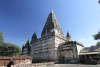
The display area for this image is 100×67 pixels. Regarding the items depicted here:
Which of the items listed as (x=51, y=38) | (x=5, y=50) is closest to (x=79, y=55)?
(x=51, y=38)

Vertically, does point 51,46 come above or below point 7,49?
above

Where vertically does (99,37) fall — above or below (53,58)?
above

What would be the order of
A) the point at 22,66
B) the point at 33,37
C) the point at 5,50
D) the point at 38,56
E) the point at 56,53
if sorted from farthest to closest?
the point at 33,37 < the point at 38,56 < the point at 5,50 < the point at 56,53 < the point at 22,66

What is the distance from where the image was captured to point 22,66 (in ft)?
26.9

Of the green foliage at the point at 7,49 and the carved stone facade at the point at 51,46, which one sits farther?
the green foliage at the point at 7,49

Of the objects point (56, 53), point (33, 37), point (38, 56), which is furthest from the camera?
point (33, 37)

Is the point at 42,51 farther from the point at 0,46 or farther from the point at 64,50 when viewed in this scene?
the point at 0,46

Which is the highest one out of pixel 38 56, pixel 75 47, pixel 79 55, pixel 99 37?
pixel 99 37

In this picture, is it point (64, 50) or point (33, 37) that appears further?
point (33, 37)

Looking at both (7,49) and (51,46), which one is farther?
(7,49)

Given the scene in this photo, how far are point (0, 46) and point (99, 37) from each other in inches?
1129

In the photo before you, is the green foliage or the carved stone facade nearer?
the carved stone facade

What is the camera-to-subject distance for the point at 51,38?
958 inches

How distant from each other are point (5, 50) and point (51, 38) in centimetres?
1499
